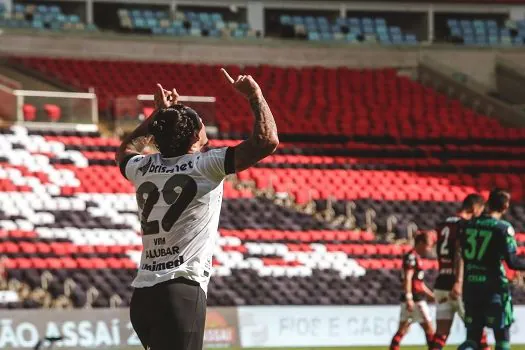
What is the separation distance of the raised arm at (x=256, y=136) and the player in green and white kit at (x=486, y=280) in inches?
221

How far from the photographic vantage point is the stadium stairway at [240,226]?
2173 cm

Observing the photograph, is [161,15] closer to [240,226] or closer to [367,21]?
[367,21]

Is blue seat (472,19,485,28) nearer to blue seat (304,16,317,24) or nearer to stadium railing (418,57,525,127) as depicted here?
stadium railing (418,57,525,127)

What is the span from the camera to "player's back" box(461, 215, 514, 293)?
1127 centimetres

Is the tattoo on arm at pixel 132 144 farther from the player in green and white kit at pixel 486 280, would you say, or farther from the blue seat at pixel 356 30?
the blue seat at pixel 356 30

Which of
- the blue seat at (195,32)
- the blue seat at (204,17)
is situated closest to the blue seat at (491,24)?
the blue seat at (204,17)

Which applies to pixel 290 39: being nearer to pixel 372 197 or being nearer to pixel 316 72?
pixel 316 72

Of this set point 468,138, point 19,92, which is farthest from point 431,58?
point 19,92

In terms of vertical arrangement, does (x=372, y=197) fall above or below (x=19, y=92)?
below

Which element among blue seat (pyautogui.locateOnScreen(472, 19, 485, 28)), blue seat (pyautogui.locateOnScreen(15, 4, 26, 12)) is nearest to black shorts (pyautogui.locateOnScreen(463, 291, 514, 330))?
blue seat (pyautogui.locateOnScreen(15, 4, 26, 12))

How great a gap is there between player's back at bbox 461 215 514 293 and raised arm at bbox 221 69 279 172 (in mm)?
5676

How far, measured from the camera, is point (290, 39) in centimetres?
3741

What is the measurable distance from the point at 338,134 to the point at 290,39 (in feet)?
21.9

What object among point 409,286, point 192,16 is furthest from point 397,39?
point 409,286
